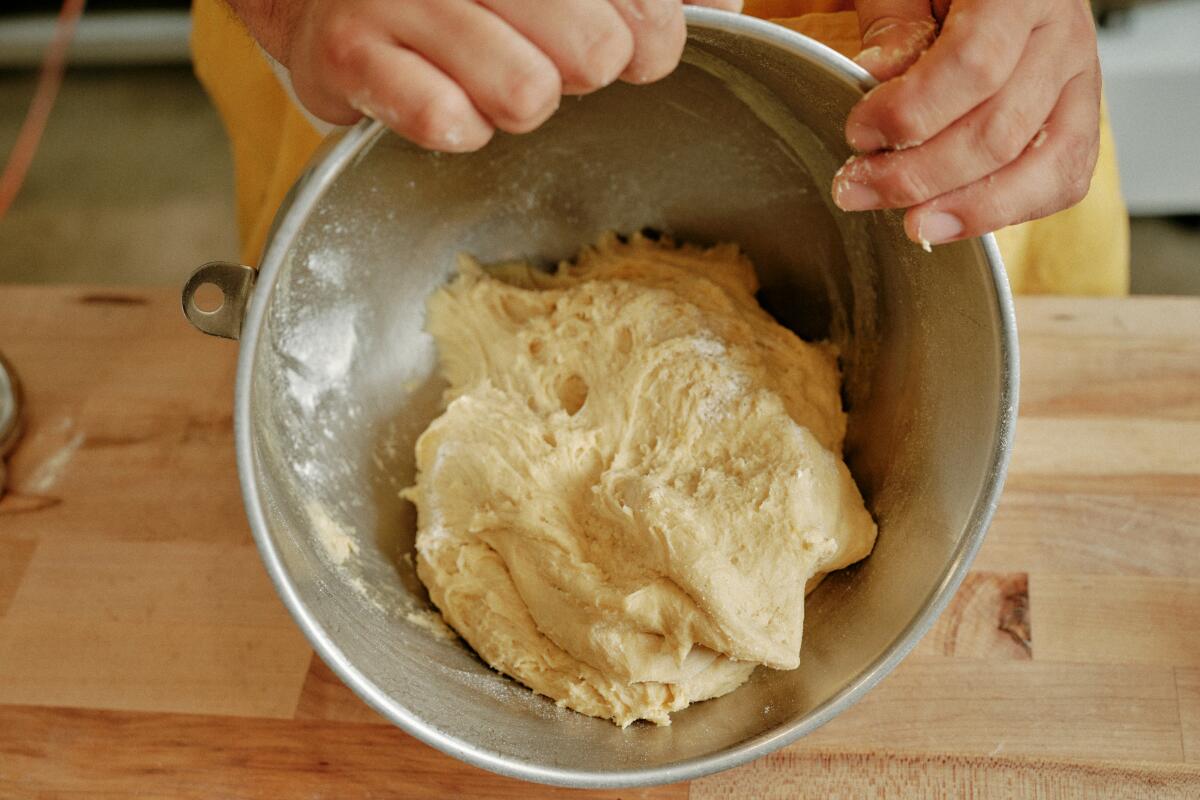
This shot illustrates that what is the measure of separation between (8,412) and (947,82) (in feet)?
3.08

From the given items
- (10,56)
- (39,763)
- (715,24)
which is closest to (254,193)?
(39,763)

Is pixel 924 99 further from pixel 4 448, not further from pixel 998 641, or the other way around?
pixel 4 448

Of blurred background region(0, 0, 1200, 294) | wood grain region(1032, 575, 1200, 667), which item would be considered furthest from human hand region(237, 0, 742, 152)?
blurred background region(0, 0, 1200, 294)

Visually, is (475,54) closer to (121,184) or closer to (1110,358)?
(1110,358)

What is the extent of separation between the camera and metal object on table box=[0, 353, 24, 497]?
3.36ft

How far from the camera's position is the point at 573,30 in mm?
554

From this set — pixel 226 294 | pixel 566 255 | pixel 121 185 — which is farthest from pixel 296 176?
pixel 121 185

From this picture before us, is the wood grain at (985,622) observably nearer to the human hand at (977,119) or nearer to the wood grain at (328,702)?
the human hand at (977,119)

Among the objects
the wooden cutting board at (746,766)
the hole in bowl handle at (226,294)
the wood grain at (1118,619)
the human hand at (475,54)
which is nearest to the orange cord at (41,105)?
the wooden cutting board at (746,766)

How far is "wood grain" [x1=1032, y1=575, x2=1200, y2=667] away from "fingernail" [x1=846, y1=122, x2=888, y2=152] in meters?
0.46

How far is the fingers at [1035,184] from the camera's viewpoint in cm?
62

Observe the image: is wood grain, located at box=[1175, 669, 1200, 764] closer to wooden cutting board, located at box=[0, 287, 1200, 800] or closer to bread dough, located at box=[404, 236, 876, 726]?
wooden cutting board, located at box=[0, 287, 1200, 800]

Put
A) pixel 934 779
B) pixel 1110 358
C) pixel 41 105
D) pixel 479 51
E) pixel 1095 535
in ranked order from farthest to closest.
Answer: pixel 41 105 < pixel 1110 358 < pixel 1095 535 < pixel 934 779 < pixel 479 51

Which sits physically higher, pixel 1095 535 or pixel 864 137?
pixel 864 137
